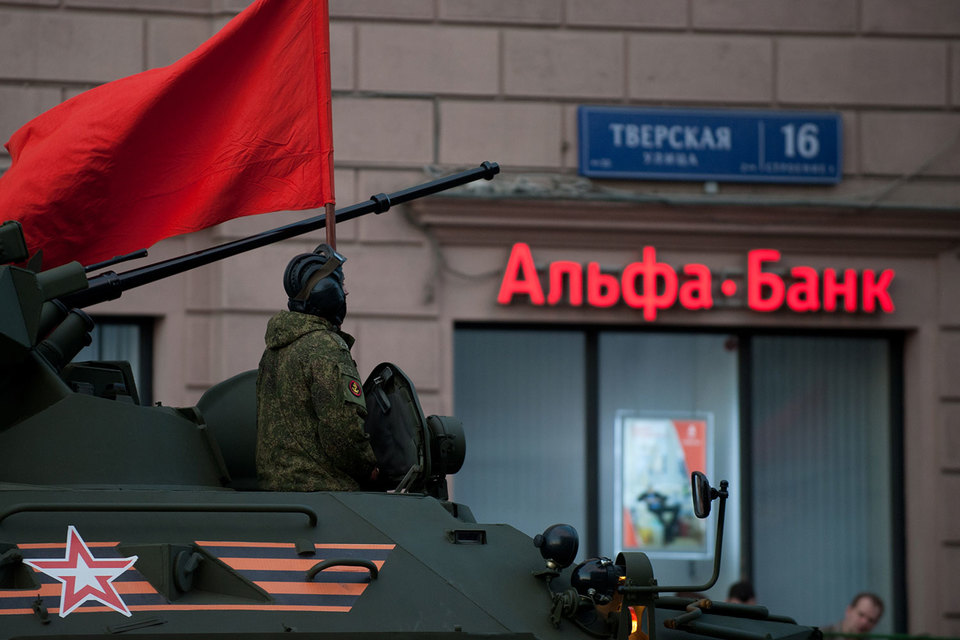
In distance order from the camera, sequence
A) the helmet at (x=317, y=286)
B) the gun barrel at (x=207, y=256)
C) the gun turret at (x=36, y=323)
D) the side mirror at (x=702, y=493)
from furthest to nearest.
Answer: the gun barrel at (x=207, y=256), the helmet at (x=317, y=286), the gun turret at (x=36, y=323), the side mirror at (x=702, y=493)

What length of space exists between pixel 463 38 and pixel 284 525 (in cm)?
718

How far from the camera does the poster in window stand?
1151 cm

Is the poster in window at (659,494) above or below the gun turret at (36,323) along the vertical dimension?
below

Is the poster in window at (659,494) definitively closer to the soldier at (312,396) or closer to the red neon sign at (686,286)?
the red neon sign at (686,286)

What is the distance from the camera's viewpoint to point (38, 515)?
4434 mm

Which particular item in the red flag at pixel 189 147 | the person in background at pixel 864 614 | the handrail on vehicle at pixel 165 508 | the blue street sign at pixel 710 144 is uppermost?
the blue street sign at pixel 710 144

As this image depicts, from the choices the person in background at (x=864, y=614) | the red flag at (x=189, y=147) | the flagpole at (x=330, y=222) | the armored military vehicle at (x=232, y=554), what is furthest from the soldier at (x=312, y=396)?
the person in background at (x=864, y=614)

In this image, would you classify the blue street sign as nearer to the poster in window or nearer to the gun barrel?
the poster in window

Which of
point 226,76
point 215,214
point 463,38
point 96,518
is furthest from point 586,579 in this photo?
point 463,38

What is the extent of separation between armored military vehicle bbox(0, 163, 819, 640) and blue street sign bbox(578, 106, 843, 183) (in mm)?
6272

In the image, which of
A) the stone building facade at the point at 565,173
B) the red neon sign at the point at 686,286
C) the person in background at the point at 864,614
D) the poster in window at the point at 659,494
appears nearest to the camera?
the person in background at the point at 864,614

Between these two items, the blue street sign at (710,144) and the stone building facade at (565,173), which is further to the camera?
the blue street sign at (710,144)

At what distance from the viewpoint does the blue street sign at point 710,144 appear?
36.9 feet

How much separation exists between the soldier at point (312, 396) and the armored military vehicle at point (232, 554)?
247 mm
